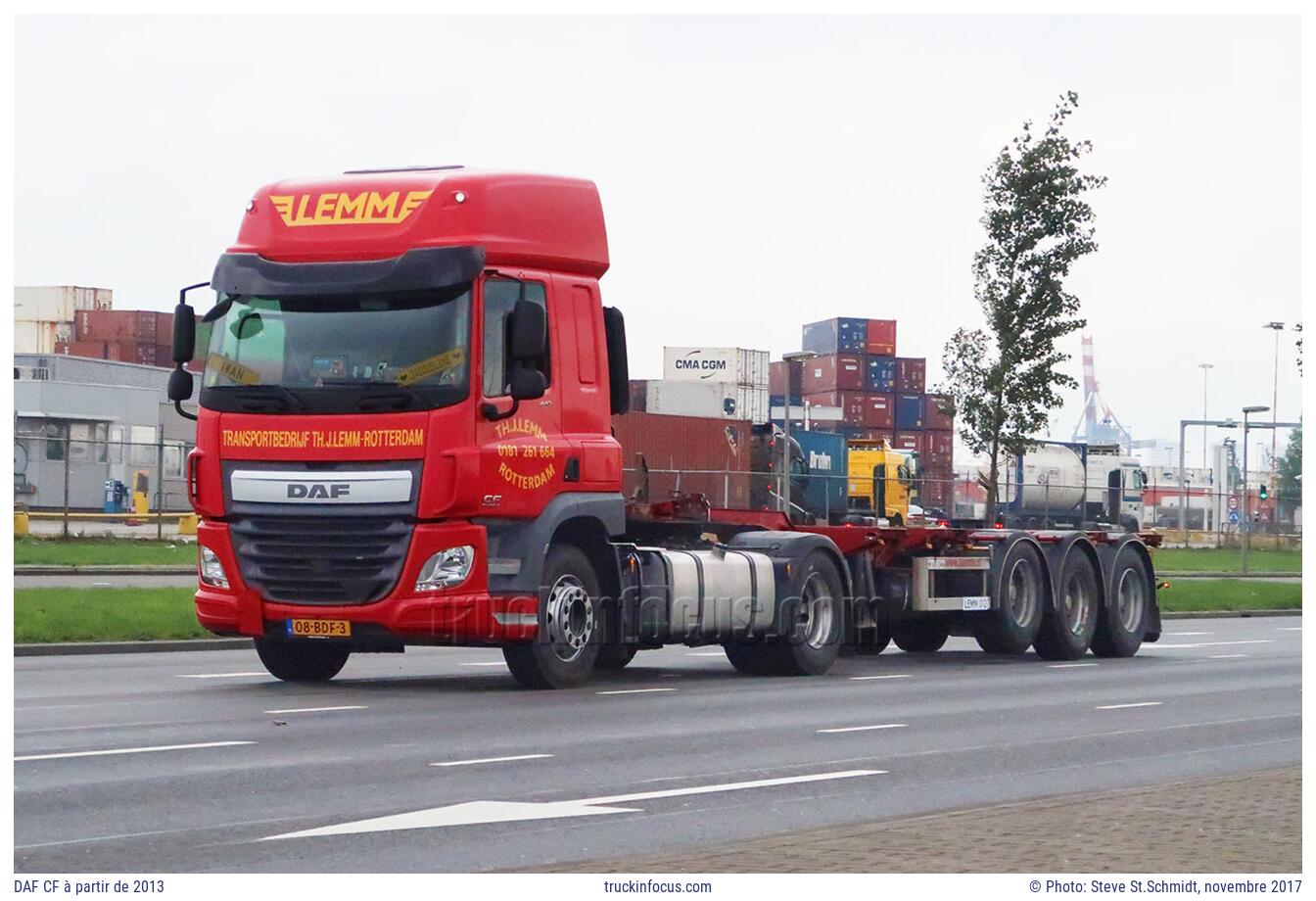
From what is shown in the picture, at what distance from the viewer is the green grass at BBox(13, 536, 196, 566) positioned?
133 feet

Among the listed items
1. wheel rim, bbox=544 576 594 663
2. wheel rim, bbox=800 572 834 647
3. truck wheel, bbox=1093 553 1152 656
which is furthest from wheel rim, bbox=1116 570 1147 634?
wheel rim, bbox=544 576 594 663

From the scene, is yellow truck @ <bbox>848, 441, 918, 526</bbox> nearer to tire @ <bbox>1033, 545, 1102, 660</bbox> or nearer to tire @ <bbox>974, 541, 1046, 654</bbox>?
tire @ <bbox>974, 541, 1046, 654</bbox>

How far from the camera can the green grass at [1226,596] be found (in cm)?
3938

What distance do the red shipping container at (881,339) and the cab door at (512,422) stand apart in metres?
83.8

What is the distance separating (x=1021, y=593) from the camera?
2272cm

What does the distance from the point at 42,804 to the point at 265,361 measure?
21.4 ft

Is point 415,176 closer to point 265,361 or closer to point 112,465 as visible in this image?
point 265,361

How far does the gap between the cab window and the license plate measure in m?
1.93

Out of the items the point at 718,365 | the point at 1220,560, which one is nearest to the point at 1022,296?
the point at 1220,560

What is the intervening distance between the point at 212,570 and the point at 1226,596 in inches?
1159

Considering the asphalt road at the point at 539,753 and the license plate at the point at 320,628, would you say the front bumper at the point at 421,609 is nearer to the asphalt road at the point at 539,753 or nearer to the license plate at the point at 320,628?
the license plate at the point at 320,628

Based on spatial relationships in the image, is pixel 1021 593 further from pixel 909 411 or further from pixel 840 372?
pixel 909 411

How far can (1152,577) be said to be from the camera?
81.1 feet
